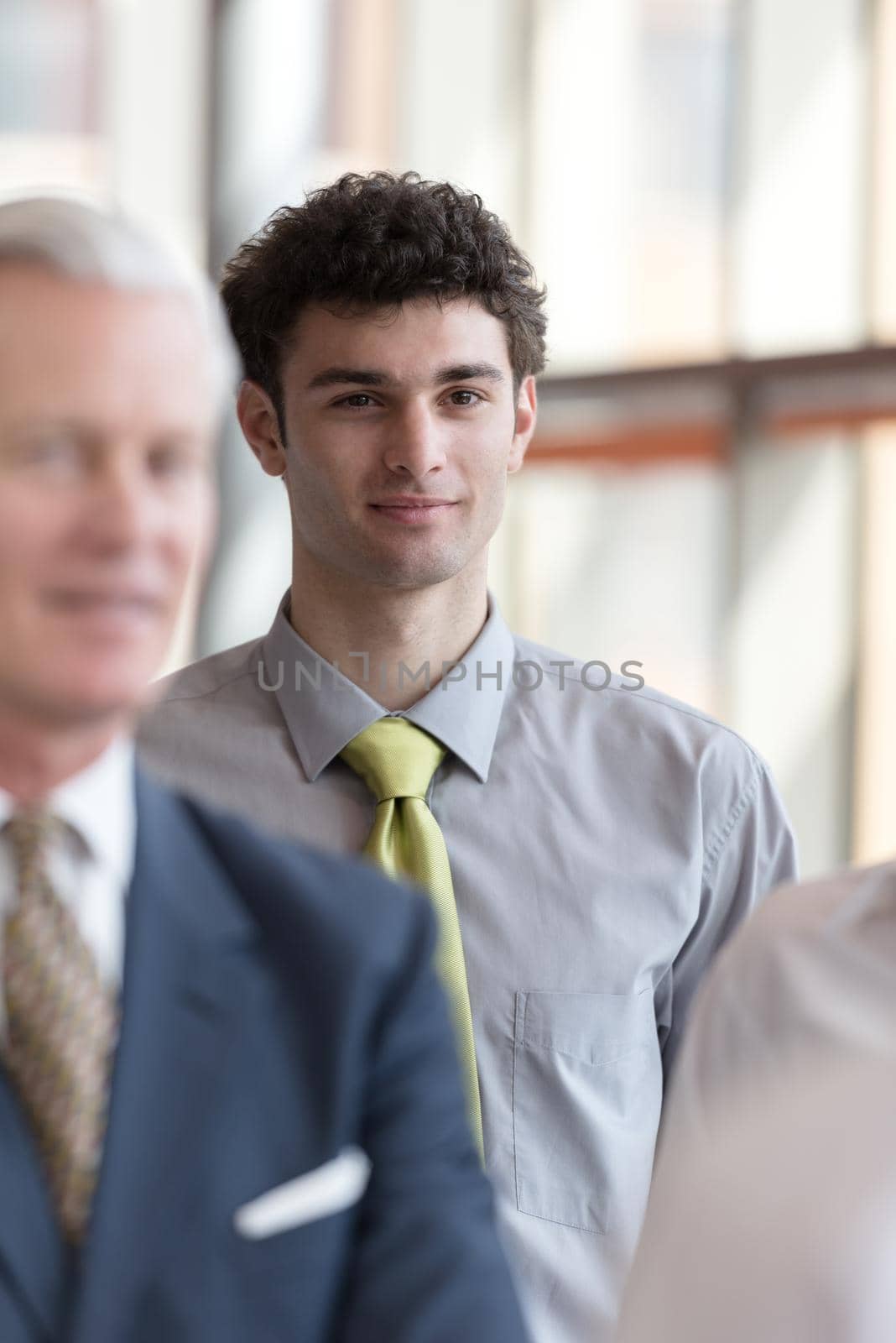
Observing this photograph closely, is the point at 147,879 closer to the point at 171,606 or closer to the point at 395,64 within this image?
the point at 171,606

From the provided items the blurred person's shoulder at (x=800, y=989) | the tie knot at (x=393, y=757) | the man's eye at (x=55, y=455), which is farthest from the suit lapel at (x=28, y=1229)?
the tie knot at (x=393, y=757)

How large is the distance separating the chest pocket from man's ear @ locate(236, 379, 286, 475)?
0.64 meters

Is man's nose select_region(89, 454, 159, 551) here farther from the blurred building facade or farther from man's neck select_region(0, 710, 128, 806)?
the blurred building facade

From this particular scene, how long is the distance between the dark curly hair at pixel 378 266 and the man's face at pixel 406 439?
26 mm

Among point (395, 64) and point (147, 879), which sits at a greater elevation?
point (395, 64)

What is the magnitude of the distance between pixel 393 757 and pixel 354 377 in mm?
374

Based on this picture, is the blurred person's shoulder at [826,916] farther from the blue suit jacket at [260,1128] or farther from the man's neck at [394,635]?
the man's neck at [394,635]

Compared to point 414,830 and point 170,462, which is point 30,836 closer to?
point 170,462

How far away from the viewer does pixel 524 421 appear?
1.85 meters

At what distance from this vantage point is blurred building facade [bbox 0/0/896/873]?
4941 millimetres

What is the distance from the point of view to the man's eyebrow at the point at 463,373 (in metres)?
1.63

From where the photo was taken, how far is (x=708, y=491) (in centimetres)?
534

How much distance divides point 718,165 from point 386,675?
13.3 feet

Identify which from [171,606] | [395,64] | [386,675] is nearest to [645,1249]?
[171,606]
